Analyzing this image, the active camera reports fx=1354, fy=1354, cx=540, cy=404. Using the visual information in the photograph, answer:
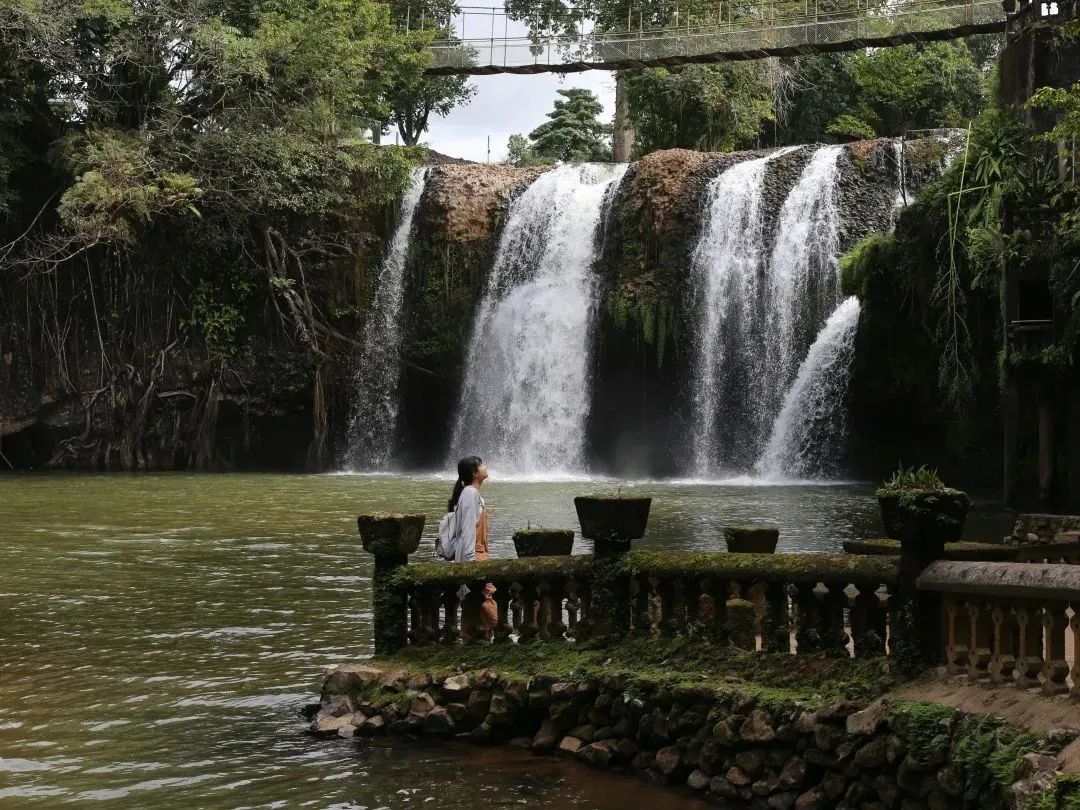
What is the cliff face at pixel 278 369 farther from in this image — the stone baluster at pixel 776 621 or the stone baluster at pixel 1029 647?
the stone baluster at pixel 1029 647

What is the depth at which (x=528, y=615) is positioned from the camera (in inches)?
338

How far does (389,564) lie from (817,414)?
66.3ft

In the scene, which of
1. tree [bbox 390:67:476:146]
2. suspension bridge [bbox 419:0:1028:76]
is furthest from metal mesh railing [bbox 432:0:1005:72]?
tree [bbox 390:67:476:146]

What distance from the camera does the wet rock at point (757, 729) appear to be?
23.3 ft

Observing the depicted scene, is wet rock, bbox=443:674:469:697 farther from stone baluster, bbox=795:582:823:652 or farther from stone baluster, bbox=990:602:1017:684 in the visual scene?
stone baluster, bbox=990:602:1017:684

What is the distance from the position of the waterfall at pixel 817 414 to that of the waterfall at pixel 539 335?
5166mm

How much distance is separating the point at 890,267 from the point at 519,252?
12.0 meters

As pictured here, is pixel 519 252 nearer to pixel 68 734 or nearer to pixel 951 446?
pixel 951 446

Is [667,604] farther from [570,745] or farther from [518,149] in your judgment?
[518,149]

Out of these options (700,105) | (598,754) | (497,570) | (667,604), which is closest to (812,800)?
(598,754)

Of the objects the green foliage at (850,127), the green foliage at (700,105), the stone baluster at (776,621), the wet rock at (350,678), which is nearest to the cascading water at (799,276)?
the green foliage at (700,105)

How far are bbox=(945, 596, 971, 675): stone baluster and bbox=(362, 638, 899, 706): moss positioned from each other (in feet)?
1.08

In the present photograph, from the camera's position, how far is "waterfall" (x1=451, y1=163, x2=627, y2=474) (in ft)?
105

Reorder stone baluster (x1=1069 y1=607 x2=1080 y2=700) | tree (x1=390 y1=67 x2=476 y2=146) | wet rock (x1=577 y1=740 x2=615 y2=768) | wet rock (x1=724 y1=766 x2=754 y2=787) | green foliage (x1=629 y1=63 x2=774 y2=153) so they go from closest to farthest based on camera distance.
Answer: stone baluster (x1=1069 y1=607 x2=1080 y2=700) < wet rock (x1=724 y1=766 x2=754 y2=787) < wet rock (x1=577 y1=740 x2=615 y2=768) < green foliage (x1=629 y1=63 x2=774 y2=153) < tree (x1=390 y1=67 x2=476 y2=146)
